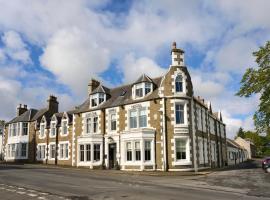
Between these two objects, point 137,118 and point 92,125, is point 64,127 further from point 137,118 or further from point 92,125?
point 137,118

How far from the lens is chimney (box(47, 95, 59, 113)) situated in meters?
53.4

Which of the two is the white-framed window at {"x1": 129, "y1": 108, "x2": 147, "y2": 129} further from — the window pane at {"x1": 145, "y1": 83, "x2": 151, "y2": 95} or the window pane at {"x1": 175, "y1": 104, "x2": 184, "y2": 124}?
the window pane at {"x1": 175, "y1": 104, "x2": 184, "y2": 124}

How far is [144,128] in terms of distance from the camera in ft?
110

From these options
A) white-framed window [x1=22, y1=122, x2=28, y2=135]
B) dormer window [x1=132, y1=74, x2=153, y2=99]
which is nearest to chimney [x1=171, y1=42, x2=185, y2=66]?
dormer window [x1=132, y1=74, x2=153, y2=99]

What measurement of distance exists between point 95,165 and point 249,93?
19.8 meters

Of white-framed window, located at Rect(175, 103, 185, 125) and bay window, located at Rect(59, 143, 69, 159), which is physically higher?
white-framed window, located at Rect(175, 103, 185, 125)

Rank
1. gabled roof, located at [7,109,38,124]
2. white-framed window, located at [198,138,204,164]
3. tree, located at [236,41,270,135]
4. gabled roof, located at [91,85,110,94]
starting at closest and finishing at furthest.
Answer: tree, located at [236,41,270,135] < white-framed window, located at [198,138,204,164] < gabled roof, located at [91,85,110,94] < gabled roof, located at [7,109,38,124]

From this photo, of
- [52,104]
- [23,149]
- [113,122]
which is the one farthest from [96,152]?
[23,149]

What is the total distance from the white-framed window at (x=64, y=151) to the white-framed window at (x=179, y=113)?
62.2ft

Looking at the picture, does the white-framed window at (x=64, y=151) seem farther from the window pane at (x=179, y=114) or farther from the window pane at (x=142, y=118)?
the window pane at (x=179, y=114)

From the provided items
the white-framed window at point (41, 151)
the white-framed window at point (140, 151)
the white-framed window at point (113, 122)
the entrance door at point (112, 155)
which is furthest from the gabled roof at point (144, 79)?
the white-framed window at point (41, 151)

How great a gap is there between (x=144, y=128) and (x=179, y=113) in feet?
13.7

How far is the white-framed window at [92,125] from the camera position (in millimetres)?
39500

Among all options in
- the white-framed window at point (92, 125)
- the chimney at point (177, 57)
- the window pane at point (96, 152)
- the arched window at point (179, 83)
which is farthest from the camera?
the white-framed window at point (92, 125)
